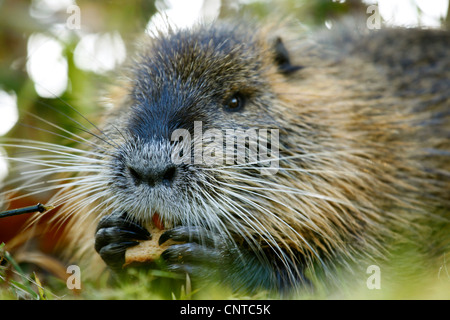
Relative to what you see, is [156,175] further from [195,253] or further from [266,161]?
[266,161]

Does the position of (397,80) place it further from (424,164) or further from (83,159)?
(83,159)

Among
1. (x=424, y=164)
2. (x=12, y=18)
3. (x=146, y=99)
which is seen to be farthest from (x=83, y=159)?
(x=12, y=18)

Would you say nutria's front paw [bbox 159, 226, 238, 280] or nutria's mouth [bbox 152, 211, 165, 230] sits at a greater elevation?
nutria's mouth [bbox 152, 211, 165, 230]

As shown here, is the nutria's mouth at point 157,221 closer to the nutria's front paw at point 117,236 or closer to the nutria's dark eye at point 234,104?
the nutria's front paw at point 117,236

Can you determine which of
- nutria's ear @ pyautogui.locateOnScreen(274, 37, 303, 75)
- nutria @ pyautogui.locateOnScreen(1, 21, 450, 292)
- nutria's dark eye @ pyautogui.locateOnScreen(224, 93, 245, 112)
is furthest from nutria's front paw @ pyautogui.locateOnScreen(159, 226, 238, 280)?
nutria's ear @ pyautogui.locateOnScreen(274, 37, 303, 75)

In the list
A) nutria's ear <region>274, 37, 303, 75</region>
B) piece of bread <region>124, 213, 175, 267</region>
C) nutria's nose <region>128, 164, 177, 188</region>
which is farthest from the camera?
nutria's ear <region>274, 37, 303, 75</region>

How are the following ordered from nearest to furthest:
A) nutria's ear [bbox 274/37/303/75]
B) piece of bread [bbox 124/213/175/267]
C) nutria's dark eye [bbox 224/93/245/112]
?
piece of bread [bbox 124/213/175/267]
nutria's dark eye [bbox 224/93/245/112]
nutria's ear [bbox 274/37/303/75]

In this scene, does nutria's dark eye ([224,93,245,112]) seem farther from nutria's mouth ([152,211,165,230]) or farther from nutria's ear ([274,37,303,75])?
nutria's mouth ([152,211,165,230])
